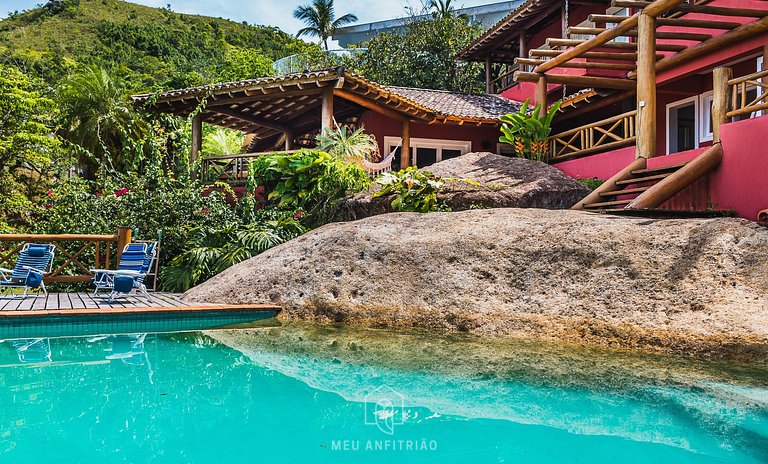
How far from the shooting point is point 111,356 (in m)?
6.69

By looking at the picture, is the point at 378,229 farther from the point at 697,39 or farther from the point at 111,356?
the point at 697,39

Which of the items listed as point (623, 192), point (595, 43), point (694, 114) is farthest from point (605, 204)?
point (694, 114)

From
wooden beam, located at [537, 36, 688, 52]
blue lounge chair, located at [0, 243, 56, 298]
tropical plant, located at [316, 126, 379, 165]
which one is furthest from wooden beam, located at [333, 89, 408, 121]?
blue lounge chair, located at [0, 243, 56, 298]

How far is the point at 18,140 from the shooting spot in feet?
48.0

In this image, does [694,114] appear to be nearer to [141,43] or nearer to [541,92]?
[541,92]

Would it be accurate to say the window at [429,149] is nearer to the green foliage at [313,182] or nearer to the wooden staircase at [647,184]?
the green foliage at [313,182]

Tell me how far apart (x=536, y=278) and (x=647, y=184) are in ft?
14.4

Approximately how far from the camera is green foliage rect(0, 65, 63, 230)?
1441 centimetres

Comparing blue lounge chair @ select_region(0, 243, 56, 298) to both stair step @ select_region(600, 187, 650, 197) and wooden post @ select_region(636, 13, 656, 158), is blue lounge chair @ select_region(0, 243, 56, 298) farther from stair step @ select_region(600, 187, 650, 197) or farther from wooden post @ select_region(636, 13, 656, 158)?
wooden post @ select_region(636, 13, 656, 158)

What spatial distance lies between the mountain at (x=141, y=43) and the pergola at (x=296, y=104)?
1244 cm

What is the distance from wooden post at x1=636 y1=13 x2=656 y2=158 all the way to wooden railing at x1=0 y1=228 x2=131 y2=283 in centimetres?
965

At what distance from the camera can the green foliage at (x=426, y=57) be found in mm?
25750

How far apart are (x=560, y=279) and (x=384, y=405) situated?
357 centimetres

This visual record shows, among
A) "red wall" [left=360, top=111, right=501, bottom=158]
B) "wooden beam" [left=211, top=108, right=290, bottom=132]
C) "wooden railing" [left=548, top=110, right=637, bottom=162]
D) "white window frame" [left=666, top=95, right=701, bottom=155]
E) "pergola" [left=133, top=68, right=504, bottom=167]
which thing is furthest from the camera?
"red wall" [left=360, top=111, right=501, bottom=158]
